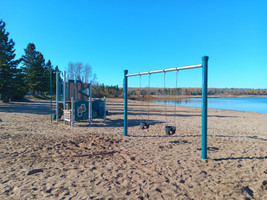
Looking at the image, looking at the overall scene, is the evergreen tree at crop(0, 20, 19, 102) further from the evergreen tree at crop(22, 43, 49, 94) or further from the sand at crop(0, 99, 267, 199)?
the sand at crop(0, 99, 267, 199)

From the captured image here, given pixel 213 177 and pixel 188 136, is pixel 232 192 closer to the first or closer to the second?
pixel 213 177

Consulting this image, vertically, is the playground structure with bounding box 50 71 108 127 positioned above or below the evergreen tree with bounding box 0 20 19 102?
below

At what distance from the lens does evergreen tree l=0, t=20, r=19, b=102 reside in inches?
779

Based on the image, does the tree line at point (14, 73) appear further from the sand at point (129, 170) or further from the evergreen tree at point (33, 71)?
the sand at point (129, 170)

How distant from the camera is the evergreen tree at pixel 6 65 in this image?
1979 centimetres

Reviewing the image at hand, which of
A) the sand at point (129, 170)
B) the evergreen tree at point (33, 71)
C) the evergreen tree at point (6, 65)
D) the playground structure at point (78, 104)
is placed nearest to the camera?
the sand at point (129, 170)

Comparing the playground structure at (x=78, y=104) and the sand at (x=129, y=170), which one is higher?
the playground structure at (x=78, y=104)

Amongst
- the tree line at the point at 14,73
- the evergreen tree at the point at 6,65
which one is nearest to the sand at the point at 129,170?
the tree line at the point at 14,73

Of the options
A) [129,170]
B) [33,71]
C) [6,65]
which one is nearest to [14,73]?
[6,65]

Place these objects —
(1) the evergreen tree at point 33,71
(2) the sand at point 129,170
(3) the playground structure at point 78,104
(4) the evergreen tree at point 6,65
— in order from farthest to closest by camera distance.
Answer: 1. (1) the evergreen tree at point 33,71
2. (4) the evergreen tree at point 6,65
3. (3) the playground structure at point 78,104
4. (2) the sand at point 129,170

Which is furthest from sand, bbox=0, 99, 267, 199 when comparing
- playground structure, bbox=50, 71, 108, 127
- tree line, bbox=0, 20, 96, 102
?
tree line, bbox=0, 20, 96, 102

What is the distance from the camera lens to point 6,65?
1964 cm

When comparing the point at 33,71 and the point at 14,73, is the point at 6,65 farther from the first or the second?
the point at 33,71

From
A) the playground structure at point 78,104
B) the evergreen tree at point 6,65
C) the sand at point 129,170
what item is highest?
the evergreen tree at point 6,65
